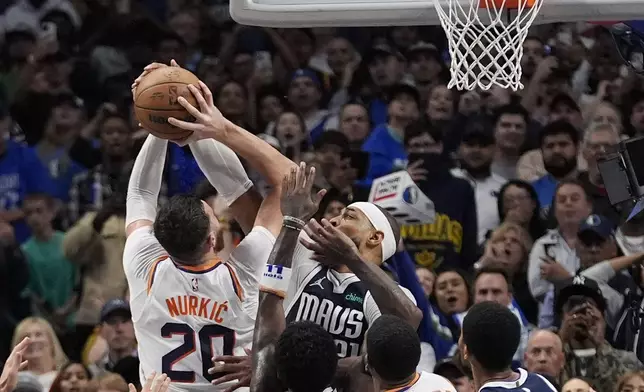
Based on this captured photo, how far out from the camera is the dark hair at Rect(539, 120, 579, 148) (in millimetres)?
9414

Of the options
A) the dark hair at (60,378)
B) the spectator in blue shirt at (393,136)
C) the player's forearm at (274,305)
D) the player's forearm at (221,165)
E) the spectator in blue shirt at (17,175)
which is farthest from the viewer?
the spectator in blue shirt at (17,175)

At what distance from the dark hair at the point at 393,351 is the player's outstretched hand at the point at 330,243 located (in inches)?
24.1

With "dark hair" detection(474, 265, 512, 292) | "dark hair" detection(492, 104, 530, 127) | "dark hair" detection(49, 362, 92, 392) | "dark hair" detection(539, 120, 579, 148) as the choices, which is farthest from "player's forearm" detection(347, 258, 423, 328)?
"dark hair" detection(492, 104, 530, 127)

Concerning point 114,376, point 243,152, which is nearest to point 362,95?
point 114,376

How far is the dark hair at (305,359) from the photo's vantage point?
4766 millimetres

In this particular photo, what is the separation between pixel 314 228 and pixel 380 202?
10.3 feet

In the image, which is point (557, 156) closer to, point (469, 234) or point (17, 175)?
point (469, 234)

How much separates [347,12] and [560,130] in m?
3.54

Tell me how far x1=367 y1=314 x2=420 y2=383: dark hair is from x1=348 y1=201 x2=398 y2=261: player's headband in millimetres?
1057

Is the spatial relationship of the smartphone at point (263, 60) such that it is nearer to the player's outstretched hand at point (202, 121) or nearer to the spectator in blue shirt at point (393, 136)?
the spectator in blue shirt at point (393, 136)

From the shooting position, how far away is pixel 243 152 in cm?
567

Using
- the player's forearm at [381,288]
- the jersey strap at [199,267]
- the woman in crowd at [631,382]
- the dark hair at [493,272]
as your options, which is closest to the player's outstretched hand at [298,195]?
the player's forearm at [381,288]

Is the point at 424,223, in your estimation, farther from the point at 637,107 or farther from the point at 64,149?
the point at 64,149

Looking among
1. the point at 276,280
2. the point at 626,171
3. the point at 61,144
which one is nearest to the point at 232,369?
the point at 276,280
